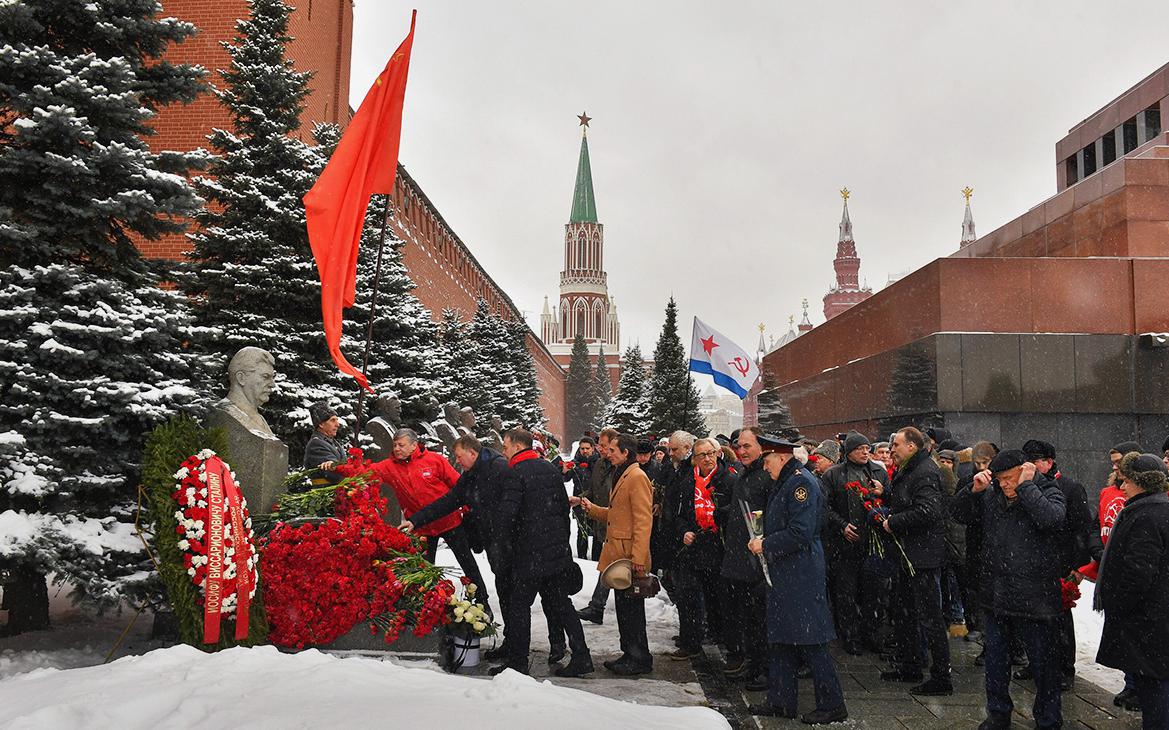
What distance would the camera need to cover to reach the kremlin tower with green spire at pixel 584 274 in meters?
126

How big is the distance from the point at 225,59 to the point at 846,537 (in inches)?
620

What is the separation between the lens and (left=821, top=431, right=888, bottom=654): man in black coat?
287 inches

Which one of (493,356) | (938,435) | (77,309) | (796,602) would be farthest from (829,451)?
(493,356)

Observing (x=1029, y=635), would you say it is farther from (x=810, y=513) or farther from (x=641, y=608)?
(x=641, y=608)

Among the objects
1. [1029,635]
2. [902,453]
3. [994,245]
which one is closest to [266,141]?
[902,453]

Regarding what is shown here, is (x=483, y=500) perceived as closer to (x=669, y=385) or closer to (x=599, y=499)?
(x=599, y=499)

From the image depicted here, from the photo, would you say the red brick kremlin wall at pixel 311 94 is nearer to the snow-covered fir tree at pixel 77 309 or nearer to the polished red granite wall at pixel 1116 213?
the snow-covered fir tree at pixel 77 309

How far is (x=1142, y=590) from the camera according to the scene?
4527 mm

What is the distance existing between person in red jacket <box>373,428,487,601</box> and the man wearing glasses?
174 cm

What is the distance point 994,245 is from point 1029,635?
1659 cm

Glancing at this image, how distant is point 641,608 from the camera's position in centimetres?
674

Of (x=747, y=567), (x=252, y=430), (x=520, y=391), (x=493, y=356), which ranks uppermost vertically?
(x=493, y=356)

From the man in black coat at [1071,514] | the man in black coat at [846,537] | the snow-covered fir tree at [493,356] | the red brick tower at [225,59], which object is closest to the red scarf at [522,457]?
the man in black coat at [846,537]

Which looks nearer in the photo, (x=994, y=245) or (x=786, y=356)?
(x=994, y=245)
